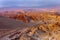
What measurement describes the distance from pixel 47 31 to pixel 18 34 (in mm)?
376

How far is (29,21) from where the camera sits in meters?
1.88

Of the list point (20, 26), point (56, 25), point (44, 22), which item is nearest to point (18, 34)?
point (20, 26)

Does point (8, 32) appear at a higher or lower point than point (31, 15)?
lower

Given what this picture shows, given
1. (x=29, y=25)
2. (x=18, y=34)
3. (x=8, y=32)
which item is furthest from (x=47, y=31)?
(x=8, y=32)

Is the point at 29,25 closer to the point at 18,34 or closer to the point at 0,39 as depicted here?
the point at 18,34

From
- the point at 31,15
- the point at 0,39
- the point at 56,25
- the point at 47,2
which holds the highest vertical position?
the point at 47,2

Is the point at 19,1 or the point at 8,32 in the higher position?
the point at 19,1

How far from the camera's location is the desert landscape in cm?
182

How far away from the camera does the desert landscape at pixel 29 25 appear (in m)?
1.82

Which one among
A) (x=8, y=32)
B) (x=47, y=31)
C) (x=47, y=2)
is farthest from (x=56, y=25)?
(x=8, y=32)

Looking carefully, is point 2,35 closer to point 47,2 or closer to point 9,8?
point 9,8

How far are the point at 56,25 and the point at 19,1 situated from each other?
1.90 feet

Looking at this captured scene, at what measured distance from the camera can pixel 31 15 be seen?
6.22 feet

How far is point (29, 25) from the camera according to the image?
186cm
